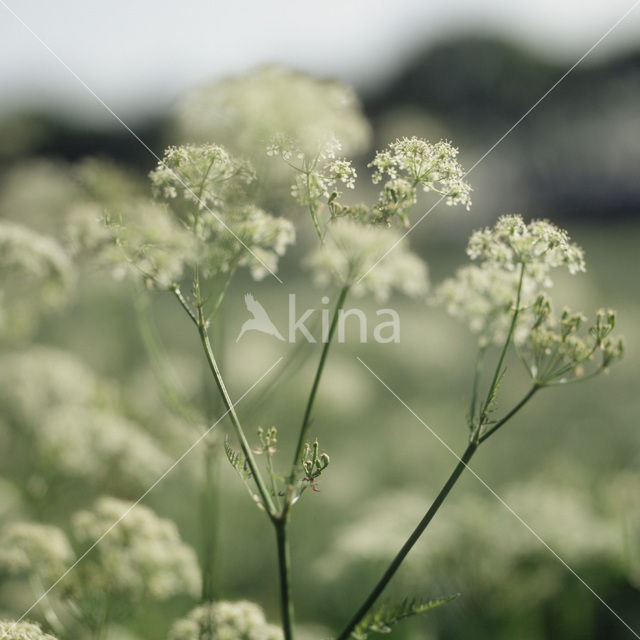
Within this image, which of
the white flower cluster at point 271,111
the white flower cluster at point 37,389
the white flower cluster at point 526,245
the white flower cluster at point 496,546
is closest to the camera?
the white flower cluster at point 526,245

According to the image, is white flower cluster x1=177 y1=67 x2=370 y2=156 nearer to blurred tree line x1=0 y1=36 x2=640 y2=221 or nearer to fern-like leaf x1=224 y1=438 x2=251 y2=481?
fern-like leaf x1=224 y1=438 x2=251 y2=481

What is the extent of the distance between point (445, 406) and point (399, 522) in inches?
177

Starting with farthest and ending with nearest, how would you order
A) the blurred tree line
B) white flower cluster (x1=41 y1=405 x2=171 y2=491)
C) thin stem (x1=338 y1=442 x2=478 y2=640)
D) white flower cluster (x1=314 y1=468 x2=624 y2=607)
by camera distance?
1. the blurred tree line
2. white flower cluster (x1=314 y1=468 x2=624 y2=607)
3. white flower cluster (x1=41 y1=405 x2=171 y2=491)
4. thin stem (x1=338 y1=442 x2=478 y2=640)

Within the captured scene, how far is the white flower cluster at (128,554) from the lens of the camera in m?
3.10

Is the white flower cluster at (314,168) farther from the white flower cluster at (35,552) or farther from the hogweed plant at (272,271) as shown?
the white flower cluster at (35,552)

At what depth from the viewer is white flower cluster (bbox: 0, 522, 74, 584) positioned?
10.1 ft

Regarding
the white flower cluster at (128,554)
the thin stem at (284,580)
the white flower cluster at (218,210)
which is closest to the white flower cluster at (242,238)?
the white flower cluster at (218,210)

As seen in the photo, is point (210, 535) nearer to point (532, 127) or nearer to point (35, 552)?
point (35, 552)

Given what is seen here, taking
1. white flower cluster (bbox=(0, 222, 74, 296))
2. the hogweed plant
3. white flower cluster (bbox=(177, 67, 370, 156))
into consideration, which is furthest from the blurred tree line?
the hogweed plant

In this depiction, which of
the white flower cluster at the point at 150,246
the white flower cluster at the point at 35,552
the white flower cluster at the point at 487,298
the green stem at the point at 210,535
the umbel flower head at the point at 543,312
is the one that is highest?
the white flower cluster at the point at 487,298

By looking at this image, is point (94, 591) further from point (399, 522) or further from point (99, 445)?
point (399, 522)

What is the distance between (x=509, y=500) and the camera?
6.06 m

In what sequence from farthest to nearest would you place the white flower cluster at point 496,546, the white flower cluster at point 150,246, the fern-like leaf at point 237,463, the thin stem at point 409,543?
the white flower cluster at point 496,546 < the white flower cluster at point 150,246 < the fern-like leaf at point 237,463 < the thin stem at point 409,543

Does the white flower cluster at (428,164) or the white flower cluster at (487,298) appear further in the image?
the white flower cluster at (487,298)
